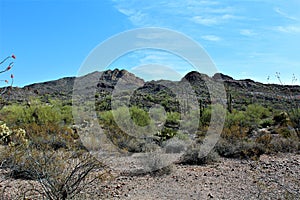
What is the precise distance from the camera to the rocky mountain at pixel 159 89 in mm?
15753

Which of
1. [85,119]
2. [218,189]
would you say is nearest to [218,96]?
[85,119]

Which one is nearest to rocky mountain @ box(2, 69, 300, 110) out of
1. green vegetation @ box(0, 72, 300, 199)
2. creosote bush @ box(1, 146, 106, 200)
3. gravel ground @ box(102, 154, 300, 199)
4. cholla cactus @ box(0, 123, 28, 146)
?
green vegetation @ box(0, 72, 300, 199)

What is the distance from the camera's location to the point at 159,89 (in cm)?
3055

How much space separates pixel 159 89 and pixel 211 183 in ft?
78.0

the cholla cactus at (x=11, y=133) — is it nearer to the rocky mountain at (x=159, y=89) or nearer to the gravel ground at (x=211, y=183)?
the gravel ground at (x=211, y=183)

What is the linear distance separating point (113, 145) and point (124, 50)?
3.35 metres

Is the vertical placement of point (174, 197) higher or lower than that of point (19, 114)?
lower

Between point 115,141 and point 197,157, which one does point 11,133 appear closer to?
point 197,157

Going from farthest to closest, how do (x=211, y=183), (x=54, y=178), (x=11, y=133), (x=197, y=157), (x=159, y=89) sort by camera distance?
1. (x=159, y=89)
2. (x=197, y=157)
3. (x=211, y=183)
4. (x=11, y=133)
5. (x=54, y=178)

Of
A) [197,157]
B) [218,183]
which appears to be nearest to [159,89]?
[197,157]

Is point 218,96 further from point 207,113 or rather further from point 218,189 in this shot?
point 218,189

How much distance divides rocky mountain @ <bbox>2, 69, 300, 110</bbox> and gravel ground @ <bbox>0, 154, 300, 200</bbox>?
2.92m

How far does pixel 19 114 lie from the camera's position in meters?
16.3

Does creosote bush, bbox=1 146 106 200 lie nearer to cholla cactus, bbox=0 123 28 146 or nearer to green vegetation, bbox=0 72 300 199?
green vegetation, bbox=0 72 300 199
